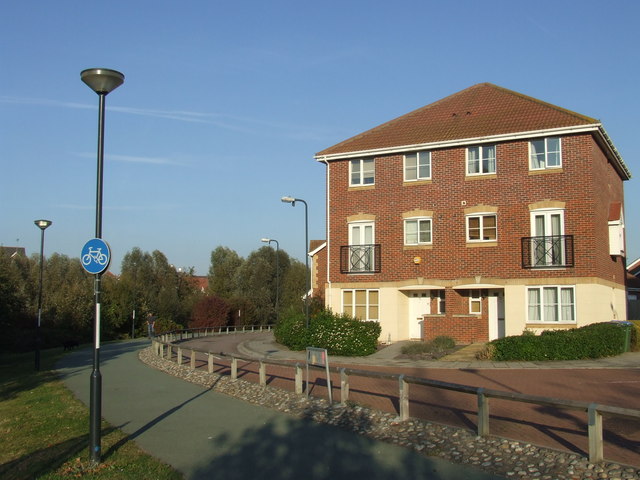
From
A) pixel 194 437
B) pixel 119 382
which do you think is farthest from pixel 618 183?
pixel 194 437

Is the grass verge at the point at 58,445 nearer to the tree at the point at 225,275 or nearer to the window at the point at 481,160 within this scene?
the window at the point at 481,160

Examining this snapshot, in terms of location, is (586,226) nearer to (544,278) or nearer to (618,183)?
(544,278)

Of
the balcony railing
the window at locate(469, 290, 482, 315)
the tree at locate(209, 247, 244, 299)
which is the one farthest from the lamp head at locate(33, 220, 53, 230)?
the tree at locate(209, 247, 244, 299)

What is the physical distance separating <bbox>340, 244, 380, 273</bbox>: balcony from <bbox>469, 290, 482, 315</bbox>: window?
13.3 feet

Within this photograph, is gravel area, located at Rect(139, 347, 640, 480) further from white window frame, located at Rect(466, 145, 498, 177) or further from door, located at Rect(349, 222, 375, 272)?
white window frame, located at Rect(466, 145, 498, 177)

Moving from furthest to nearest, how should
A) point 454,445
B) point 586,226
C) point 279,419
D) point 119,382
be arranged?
point 586,226, point 119,382, point 279,419, point 454,445

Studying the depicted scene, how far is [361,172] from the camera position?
93.0 feet

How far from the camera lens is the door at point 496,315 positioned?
25.5 metres

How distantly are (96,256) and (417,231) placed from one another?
19407 mm

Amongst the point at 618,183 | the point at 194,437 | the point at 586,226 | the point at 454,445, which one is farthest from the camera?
the point at 618,183

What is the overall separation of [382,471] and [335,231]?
21221 mm

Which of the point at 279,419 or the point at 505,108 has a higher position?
the point at 505,108

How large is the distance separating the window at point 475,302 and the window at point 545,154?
5.36m

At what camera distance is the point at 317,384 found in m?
15.2
